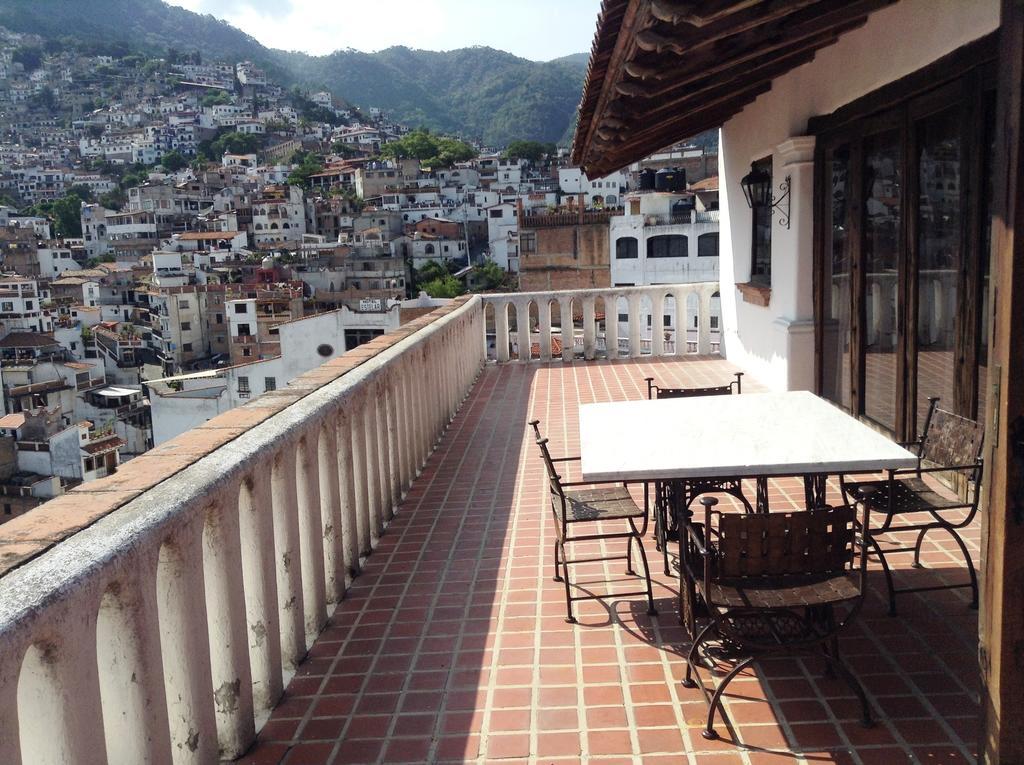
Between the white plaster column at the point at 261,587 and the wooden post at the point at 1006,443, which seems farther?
the white plaster column at the point at 261,587

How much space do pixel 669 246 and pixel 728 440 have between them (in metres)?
36.4

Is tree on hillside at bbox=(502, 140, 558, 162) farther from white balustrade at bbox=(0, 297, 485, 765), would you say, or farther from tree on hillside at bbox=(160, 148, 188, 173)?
white balustrade at bbox=(0, 297, 485, 765)

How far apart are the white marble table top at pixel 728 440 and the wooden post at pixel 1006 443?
1.02 meters

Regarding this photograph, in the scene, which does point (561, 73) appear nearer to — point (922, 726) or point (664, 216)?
point (664, 216)

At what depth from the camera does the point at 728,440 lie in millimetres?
3498

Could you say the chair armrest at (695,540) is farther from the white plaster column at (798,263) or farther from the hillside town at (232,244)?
the hillside town at (232,244)

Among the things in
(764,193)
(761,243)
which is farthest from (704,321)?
(764,193)

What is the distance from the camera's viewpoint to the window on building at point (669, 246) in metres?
38.7

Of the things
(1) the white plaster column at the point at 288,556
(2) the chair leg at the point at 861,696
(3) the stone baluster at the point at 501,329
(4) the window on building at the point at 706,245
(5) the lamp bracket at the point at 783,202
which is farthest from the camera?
(4) the window on building at the point at 706,245

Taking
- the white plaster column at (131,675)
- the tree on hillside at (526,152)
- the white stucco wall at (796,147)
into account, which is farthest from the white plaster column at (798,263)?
the tree on hillside at (526,152)

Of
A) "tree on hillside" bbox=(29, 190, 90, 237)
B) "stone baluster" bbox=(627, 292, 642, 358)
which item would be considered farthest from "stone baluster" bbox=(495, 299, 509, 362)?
"tree on hillside" bbox=(29, 190, 90, 237)

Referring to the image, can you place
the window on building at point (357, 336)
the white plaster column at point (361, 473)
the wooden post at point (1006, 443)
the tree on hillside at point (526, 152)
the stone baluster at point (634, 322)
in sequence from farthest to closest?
the tree on hillside at point (526, 152)
the window on building at point (357, 336)
the stone baluster at point (634, 322)
the white plaster column at point (361, 473)
the wooden post at point (1006, 443)

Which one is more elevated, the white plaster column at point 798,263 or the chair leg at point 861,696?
the white plaster column at point 798,263

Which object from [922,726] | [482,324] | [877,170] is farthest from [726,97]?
[922,726]
